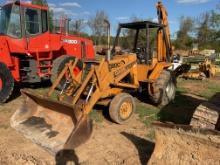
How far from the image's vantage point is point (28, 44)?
360 inches

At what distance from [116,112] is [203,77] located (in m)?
9.32

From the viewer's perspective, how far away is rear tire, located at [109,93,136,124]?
650cm

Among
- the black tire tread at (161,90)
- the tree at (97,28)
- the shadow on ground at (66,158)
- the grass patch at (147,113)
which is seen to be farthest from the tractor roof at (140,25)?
the tree at (97,28)

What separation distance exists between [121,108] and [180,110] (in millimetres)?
2064

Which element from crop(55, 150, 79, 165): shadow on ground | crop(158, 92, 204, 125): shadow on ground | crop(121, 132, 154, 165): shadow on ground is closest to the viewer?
crop(55, 150, 79, 165): shadow on ground

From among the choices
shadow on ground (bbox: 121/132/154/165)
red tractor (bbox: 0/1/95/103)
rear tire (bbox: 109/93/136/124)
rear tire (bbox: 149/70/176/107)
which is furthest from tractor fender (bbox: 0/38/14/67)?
shadow on ground (bbox: 121/132/154/165)

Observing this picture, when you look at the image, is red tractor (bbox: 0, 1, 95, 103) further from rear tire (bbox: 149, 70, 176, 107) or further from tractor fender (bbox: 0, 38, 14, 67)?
rear tire (bbox: 149, 70, 176, 107)

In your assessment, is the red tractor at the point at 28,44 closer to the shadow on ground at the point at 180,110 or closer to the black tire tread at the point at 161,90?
the black tire tread at the point at 161,90

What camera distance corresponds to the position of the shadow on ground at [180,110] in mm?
7129

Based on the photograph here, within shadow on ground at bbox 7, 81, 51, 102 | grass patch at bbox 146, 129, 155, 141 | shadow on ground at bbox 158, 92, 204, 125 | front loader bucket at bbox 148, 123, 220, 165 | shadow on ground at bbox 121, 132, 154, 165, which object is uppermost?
front loader bucket at bbox 148, 123, 220, 165

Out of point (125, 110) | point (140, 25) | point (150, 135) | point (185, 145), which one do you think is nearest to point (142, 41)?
point (140, 25)

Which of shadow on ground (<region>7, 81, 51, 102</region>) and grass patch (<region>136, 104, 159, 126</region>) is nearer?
grass patch (<region>136, 104, 159, 126</region>)

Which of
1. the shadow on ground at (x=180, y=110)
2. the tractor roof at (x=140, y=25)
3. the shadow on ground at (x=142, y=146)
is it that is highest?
the tractor roof at (x=140, y=25)

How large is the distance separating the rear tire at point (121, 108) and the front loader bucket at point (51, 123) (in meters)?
1.20
